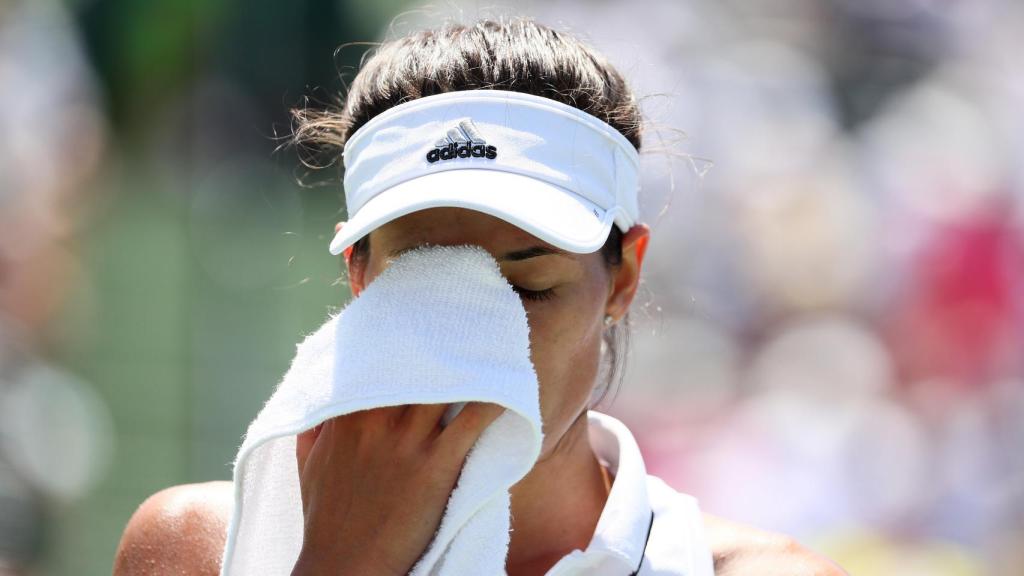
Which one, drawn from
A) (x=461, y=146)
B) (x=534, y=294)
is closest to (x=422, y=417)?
(x=534, y=294)

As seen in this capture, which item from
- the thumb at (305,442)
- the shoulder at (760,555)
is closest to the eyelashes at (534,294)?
the thumb at (305,442)

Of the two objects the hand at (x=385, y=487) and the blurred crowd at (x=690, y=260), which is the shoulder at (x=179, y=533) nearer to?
the hand at (x=385, y=487)

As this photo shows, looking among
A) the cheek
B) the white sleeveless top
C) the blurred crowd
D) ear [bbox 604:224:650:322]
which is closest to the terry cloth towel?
the cheek

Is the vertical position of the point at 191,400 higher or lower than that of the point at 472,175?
lower

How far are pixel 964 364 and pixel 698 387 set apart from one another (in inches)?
47.0

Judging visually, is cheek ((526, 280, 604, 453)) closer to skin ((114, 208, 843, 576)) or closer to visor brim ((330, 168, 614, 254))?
skin ((114, 208, 843, 576))

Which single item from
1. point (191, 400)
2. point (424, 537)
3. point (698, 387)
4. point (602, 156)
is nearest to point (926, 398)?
point (698, 387)

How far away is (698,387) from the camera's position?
509 cm

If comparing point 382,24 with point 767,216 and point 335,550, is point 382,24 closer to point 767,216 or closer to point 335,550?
point 767,216

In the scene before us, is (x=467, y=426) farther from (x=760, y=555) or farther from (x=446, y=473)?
(x=760, y=555)

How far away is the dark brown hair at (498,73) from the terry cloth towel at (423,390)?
13.2 inches

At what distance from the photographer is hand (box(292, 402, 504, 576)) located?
4.68 ft

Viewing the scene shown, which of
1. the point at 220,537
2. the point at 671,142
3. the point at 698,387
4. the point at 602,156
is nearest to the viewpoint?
the point at 602,156

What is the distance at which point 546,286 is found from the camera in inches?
66.1
